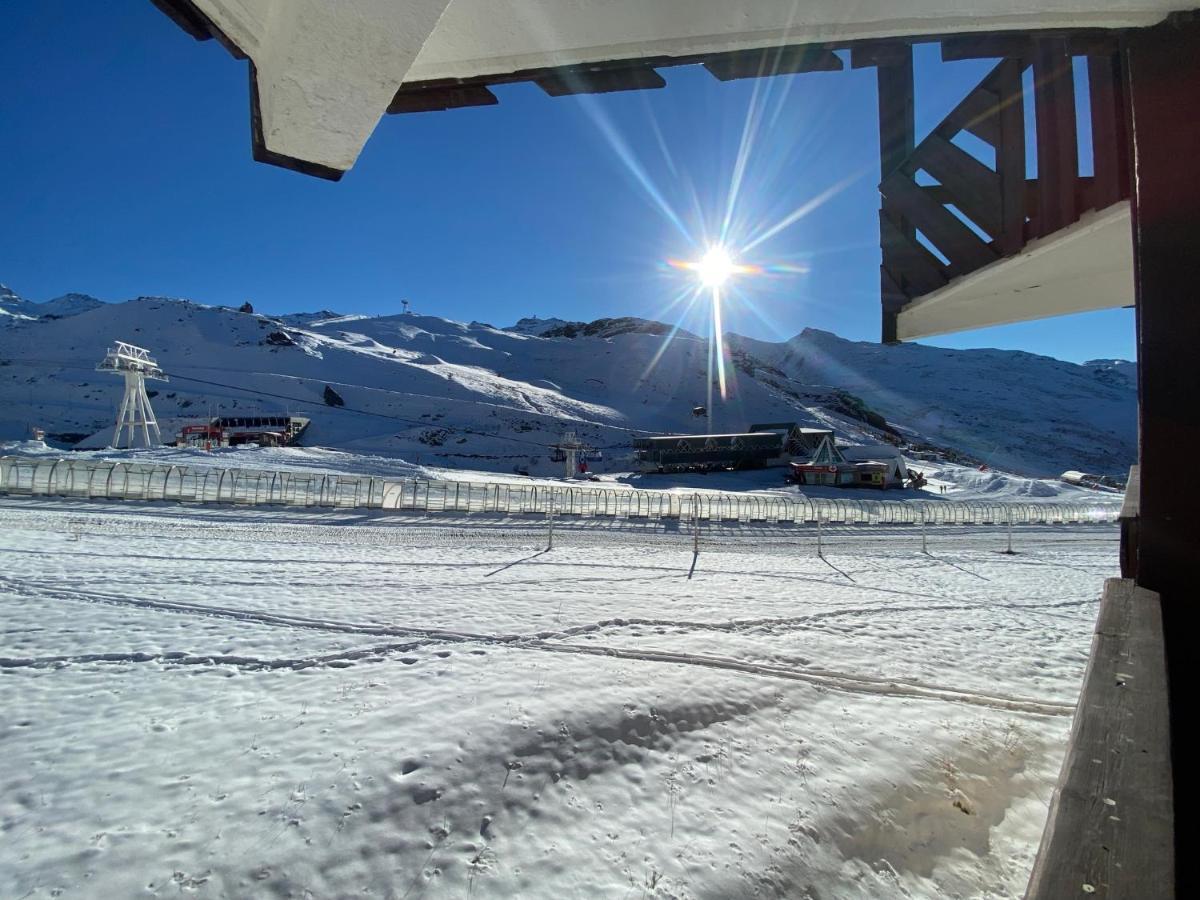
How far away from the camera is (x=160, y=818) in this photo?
10.2 ft

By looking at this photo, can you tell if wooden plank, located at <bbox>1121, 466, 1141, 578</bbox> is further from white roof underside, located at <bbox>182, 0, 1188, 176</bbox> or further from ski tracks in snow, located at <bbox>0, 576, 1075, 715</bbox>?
ski tracks in snow, located at <bbox>0, 576, 1075, 715</bbox>

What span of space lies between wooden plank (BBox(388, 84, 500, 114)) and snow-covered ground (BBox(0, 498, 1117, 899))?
3.68 m

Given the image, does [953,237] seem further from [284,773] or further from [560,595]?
[560,595]

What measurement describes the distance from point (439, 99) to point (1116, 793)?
2939mm

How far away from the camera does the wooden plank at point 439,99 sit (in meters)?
2.11

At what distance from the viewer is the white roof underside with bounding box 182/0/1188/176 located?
1580 mm

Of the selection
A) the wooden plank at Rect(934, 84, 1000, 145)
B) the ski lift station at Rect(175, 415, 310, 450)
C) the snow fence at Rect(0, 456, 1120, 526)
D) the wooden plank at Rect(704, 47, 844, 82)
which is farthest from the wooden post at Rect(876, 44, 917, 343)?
the ski lift station at Rect(175, 415, 310, 450)

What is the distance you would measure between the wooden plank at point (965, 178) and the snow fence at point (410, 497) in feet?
60.6

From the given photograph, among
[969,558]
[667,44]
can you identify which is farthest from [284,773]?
[969,558]

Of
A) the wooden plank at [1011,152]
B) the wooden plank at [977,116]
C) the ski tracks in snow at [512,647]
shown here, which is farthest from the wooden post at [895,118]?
the ski tracks in snow at [512,647]

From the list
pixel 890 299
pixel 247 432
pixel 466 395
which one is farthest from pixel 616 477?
pixel 890 299

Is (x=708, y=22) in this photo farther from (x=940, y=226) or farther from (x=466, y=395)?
(x=466, y=395)

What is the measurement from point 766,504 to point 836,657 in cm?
2339

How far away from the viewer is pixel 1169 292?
1.81 meters
